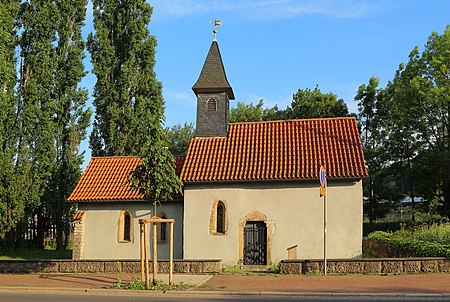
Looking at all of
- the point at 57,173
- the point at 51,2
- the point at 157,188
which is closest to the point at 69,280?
the point at 157,188

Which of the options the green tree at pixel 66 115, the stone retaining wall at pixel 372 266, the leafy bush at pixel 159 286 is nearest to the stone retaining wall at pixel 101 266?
the stone retaining wall at pixel 372 266

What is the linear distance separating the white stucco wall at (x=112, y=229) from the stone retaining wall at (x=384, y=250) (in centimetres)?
970

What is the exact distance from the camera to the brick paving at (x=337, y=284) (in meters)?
13.3

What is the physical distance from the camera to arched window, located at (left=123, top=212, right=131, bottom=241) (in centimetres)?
2485

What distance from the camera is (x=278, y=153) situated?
77.1ft

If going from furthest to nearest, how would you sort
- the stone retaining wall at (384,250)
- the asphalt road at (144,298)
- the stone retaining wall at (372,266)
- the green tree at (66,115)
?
the green tree at (66,115) < the stone retaining wall at (384,250) < the stone retaining wall at (372,266) < the asphalt road at (144,298)

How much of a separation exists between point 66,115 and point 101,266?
16676 millimetres

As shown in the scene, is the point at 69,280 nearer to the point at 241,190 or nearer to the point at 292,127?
the point at 241,190

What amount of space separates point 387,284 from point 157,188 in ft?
23.8

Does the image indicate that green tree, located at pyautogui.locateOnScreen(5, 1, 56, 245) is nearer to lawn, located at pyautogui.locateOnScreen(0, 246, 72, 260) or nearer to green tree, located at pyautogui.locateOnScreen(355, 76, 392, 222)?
lawn, located at pyautogui.locateOnScreen(0, 246, 72, 260)

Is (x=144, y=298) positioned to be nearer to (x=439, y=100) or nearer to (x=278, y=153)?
(x=278, y=153)

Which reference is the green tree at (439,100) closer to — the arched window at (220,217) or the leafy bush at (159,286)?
the arched window at (220,217)

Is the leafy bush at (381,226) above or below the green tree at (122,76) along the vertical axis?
below

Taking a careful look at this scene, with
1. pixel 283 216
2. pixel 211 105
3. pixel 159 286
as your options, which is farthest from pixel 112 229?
pixel 159 286
